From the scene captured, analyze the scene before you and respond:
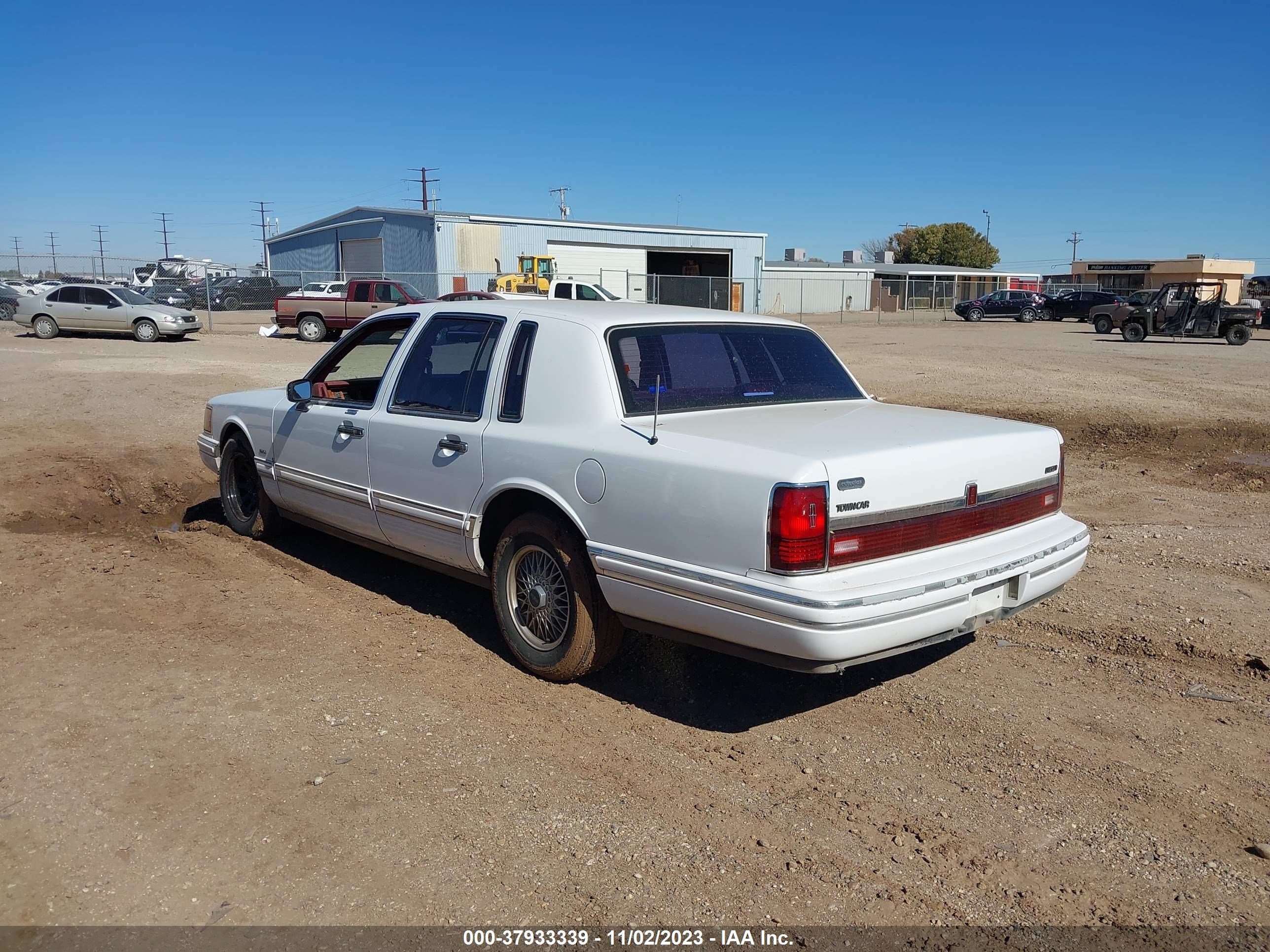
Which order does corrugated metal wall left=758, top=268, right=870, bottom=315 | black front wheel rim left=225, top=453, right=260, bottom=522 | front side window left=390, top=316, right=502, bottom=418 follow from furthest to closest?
corrugated metal wall left=758, top=268, right=870, bottom=315 < black front wheel rim left=225, top=453, right=260, bottom=522 < front side window left=390, top=316, right=502, bottom=418

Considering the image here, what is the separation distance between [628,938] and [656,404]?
211 centimetres

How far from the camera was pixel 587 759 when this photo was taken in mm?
4078

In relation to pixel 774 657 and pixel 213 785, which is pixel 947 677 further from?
pixel 213 785

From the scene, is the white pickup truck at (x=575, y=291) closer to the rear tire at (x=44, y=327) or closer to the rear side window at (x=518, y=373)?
the rear tire at (x=44, y=327)

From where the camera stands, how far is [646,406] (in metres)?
4.60

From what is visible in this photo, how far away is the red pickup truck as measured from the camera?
97.8 feet

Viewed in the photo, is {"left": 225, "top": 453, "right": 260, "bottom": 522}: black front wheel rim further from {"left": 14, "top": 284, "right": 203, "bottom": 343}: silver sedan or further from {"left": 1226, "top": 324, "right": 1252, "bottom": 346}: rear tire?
{"left": 1226, "top": 324, "right": 1252, "bottom": 346}: rear tire

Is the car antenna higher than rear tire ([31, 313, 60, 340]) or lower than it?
lower

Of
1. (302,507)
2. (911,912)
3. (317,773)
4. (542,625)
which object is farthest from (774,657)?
(302,507)

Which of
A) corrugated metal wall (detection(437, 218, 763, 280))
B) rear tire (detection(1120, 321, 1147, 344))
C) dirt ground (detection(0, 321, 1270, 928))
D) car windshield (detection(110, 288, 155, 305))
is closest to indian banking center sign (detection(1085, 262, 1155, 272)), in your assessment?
corrugated metal wall (detection(437, 218, 763, 280))

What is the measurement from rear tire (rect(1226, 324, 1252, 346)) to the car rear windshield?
29.5 meters

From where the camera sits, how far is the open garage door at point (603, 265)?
4878 centimetres

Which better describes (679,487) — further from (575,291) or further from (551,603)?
(575,291)

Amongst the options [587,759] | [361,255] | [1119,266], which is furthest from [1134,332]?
[1119,266]
